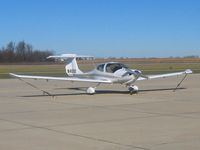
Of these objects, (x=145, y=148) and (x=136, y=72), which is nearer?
(x=145, y=148)

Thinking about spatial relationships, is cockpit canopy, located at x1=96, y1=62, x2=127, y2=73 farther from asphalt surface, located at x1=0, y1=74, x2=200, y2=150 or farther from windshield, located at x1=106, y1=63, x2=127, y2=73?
asphalt surface, located at x1=0, y1=74, x2=200, y2=150

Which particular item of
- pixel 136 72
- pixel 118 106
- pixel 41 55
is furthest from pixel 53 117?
pixel 41 55

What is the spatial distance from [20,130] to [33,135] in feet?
3.39

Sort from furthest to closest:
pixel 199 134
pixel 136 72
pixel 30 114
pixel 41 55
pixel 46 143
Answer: pixel 41 55, pixel 136 72, pixel 30 114, pixel 199 134, pixel 46 143

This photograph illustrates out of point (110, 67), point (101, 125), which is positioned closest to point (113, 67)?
point (110, 67)

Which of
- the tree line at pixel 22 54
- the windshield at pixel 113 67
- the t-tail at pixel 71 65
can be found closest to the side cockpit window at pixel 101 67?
the windshield at pixel 113 67

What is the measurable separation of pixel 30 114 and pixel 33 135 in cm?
484

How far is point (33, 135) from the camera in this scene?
12.0 meters

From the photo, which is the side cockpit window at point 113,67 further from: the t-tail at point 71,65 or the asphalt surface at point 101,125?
the asphalt surface at point 101,125

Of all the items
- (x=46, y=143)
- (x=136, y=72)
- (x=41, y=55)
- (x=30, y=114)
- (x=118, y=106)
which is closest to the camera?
(x=46, y=143)

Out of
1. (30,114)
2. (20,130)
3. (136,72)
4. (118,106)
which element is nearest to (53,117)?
(30,114)

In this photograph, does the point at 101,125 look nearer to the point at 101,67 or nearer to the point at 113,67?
the point at 113,67

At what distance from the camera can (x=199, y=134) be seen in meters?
11.8

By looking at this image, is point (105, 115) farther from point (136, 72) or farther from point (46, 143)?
point (136, 72)
